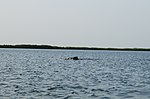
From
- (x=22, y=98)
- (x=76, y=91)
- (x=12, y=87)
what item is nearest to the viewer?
(x=22, y=98)

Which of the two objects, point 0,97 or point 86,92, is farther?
point 86,92

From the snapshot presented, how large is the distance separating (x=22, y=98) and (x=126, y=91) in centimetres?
1012

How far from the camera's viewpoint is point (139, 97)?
29438 millimetres

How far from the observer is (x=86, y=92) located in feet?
105

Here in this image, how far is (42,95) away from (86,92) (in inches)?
171

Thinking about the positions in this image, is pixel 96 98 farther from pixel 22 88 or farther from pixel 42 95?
pixel 22 88

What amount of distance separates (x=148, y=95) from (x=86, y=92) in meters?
5.36

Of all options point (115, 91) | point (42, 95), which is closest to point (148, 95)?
point (115, 91)

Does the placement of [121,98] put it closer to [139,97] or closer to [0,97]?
[139,97]

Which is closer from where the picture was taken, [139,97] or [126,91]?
[139,97]

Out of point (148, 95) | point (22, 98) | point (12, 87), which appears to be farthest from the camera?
point (12, 87)

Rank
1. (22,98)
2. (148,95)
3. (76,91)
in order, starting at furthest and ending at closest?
(76,91), (148,95), (22,98)

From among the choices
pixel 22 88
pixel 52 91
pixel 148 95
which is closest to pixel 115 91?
pixel 148 95

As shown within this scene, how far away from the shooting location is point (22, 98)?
28062 millimetres
